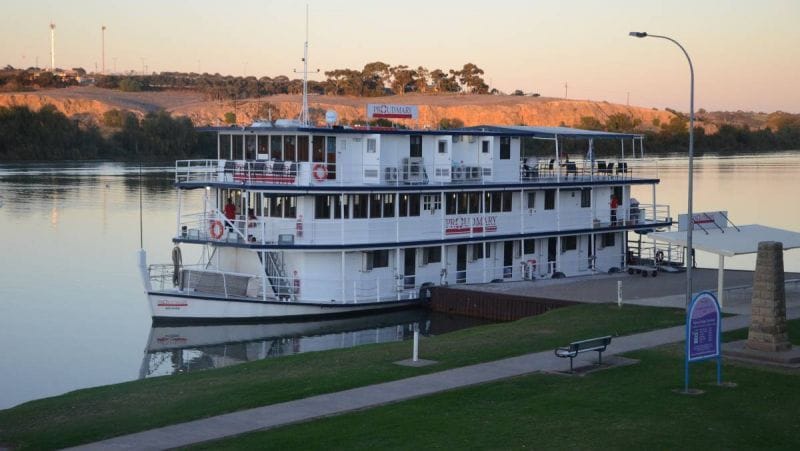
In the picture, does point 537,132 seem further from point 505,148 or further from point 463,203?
point 463,203

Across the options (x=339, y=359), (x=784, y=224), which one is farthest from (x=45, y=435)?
(x=784, y=224)

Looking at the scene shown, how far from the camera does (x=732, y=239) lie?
33938mm

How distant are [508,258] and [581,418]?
2519cm

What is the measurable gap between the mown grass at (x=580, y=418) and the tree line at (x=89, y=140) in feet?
368

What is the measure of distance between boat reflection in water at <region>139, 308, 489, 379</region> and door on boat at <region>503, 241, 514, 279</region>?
5014 millimetres

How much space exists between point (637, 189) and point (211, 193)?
6883 centimetres

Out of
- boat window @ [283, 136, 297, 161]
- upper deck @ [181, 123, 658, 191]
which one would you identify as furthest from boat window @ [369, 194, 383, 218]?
boat window @ [283, 136, 297, 161]

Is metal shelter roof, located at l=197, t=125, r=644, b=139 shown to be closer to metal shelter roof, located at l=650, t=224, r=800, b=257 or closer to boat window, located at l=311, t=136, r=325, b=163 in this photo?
boat window, located at l=311, t=136, r=325, b=163

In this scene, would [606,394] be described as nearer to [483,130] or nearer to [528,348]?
[528,348]

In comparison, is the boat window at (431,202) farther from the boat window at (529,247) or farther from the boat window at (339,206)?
the boat window at (529,247)

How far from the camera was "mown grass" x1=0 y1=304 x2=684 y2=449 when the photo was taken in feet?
63.6

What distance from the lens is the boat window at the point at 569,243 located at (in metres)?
45.2

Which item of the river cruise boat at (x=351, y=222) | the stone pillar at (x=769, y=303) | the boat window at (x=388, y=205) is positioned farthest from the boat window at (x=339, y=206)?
the stone pillar at (x=769, y=303)

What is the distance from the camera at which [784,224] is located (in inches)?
2778
